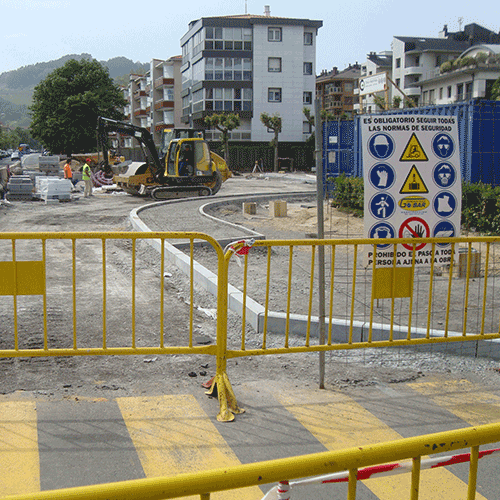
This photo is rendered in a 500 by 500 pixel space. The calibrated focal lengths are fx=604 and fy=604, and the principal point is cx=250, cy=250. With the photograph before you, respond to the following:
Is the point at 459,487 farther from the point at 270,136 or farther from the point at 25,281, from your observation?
the point at 270,136

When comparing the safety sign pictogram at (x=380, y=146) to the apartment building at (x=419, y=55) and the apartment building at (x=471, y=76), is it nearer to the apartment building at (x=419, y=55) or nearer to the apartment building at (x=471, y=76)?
the apartment building at (x=471, y=76)

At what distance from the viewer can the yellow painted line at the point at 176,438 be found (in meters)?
3.93

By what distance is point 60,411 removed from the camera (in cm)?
474

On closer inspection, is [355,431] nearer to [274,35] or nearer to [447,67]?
[447,67]

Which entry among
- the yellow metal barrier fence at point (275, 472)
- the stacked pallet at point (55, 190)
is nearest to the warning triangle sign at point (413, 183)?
the yellow metal barrier fence at point (275, 472)

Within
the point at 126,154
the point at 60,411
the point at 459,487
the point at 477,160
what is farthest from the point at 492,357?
the point at 126,154

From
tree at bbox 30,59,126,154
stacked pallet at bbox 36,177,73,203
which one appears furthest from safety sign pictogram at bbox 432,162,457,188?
tree at bbox 30,59,126,154

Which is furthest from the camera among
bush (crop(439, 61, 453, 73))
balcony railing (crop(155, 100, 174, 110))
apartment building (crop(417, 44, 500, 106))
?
balcony railing (crop(155, 100, 174, 110))

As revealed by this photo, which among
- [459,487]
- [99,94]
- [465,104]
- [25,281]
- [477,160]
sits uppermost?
[99,94]

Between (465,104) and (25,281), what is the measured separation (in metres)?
15.2

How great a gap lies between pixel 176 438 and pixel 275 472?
2.77 metres

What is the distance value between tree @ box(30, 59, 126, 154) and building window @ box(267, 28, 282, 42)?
1837 cm

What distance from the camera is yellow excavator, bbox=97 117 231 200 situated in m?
26.1

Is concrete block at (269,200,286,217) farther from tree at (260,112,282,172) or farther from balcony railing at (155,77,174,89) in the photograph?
balcony railing at (155,77,174,89)
